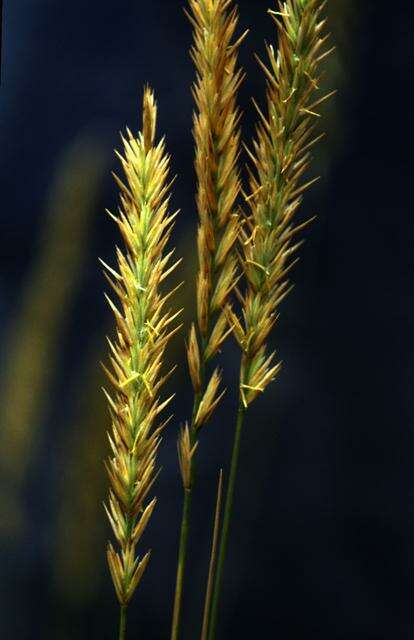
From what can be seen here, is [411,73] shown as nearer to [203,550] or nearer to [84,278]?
[84,278]

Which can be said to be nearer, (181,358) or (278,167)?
(278,167)

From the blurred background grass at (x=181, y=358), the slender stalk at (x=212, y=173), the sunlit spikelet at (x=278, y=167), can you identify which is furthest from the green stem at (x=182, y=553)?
the blurred background grass at (x=181, y=358)

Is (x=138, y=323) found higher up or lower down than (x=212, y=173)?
lower down

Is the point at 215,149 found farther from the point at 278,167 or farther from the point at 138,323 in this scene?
the point at 138,323

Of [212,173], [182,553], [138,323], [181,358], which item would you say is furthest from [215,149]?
[181,358]

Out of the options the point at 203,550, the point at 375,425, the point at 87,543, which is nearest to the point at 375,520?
the point at 375,425
